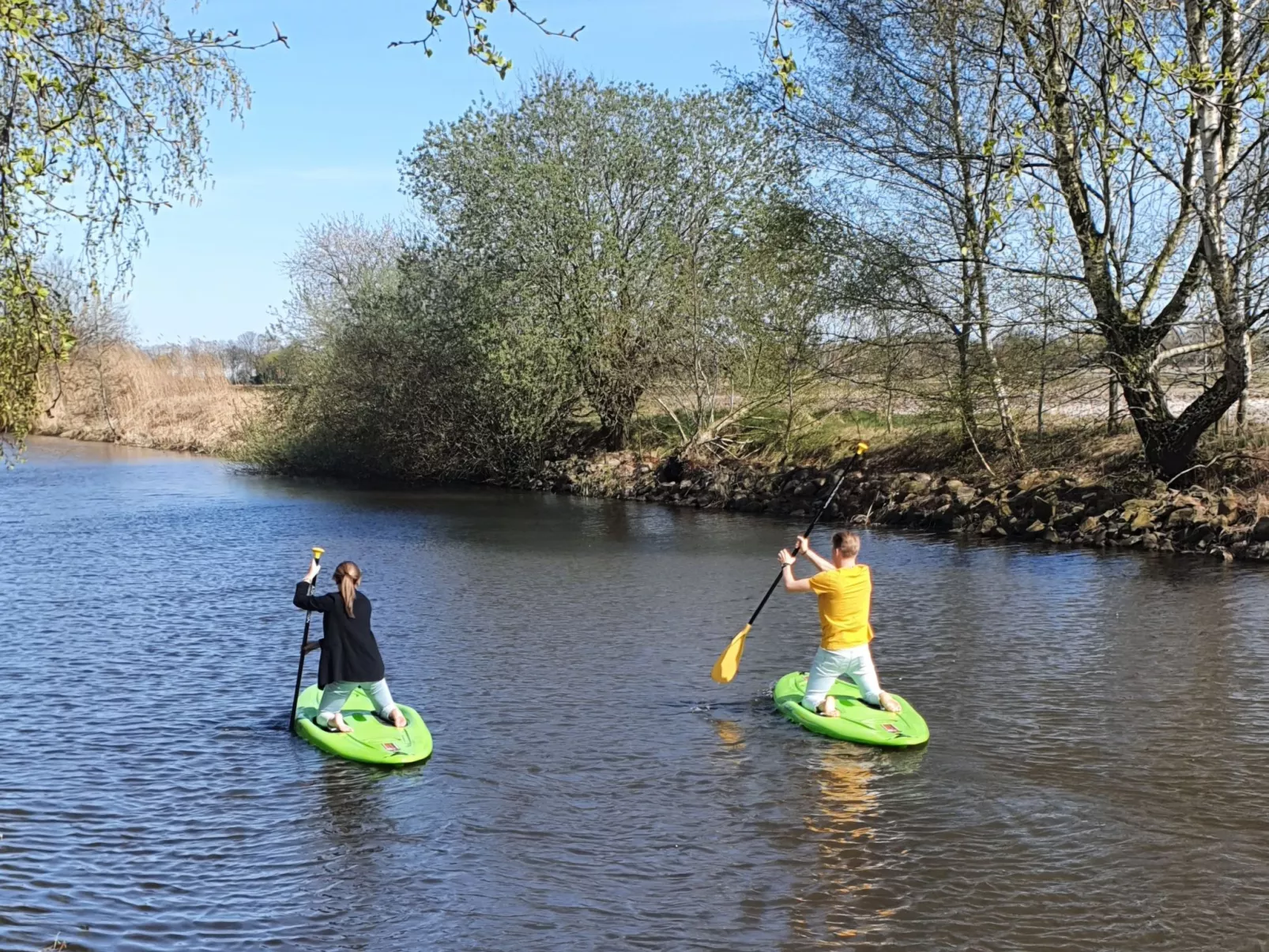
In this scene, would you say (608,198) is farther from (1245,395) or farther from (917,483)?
(1245,395)

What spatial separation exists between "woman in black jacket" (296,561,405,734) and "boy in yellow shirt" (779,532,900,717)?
3.48m

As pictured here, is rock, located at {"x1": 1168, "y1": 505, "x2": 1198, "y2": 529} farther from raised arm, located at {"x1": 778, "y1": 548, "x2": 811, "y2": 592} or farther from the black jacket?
the black jacket

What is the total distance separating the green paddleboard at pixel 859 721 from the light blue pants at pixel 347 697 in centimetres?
350

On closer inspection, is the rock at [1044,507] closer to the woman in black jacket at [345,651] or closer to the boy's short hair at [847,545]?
the boy's short hair at [847,545]

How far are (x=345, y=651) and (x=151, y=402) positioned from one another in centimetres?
4995

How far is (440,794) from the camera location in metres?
9.30

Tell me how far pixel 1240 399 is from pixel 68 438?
50.0 metres

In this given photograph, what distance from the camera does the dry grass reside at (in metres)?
53.2

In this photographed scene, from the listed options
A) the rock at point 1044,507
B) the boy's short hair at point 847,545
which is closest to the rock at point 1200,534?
the rock at point 1044,507

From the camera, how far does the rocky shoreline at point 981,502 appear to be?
2027cm

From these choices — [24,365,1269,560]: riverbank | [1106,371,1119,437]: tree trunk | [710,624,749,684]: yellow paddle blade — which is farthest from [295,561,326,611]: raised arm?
[1106,371,1119,437]: tree trunk

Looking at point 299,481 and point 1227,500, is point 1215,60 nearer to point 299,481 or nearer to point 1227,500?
point 1227,500

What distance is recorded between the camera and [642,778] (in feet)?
31.6

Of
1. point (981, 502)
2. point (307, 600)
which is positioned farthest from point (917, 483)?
point (307, 600)
